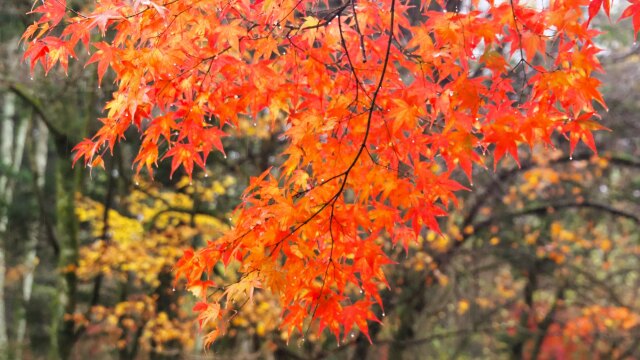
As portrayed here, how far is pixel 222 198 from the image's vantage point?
Answer: 32.0 feet

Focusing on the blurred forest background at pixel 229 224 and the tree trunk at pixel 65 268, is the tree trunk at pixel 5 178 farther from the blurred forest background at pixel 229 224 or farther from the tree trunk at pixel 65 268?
the tree trunk at pixel 65 268

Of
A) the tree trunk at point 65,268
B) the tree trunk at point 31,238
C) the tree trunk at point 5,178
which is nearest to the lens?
the tree trunk at point 65,268

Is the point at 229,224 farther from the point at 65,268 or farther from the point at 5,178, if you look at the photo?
the point at 5,178

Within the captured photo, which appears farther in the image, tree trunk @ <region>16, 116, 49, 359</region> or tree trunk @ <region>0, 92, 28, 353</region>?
tree trunk @ <region>16, 116, 49, 359</region>

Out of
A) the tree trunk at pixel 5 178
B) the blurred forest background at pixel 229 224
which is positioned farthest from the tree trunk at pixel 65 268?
the tree trunk at pixel 5 178

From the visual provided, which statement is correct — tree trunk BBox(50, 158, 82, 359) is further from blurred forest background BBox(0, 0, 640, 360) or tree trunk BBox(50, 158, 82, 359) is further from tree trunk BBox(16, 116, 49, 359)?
tree trunk BBox(16, 116, 49, 359)

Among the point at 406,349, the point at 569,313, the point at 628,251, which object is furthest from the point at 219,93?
the point at 569,313

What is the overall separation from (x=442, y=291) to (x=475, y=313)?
4.74 feet

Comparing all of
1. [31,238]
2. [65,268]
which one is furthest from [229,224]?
[31,238]

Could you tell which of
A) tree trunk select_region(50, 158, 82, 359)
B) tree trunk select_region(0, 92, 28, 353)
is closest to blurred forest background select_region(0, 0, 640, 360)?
tree trunk select_region(50, 158, 82, 359)

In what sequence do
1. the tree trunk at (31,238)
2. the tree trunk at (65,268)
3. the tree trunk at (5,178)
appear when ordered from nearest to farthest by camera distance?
the tree trunk at (65,268)
the tree trunk at (5,178)
the tree trunk at (31,238)

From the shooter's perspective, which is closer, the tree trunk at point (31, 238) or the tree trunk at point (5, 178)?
the tree trunk at point (5, 178)

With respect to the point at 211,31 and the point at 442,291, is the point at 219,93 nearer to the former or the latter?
the point at 211,31

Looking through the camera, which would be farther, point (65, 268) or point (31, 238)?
point (31, 238)
